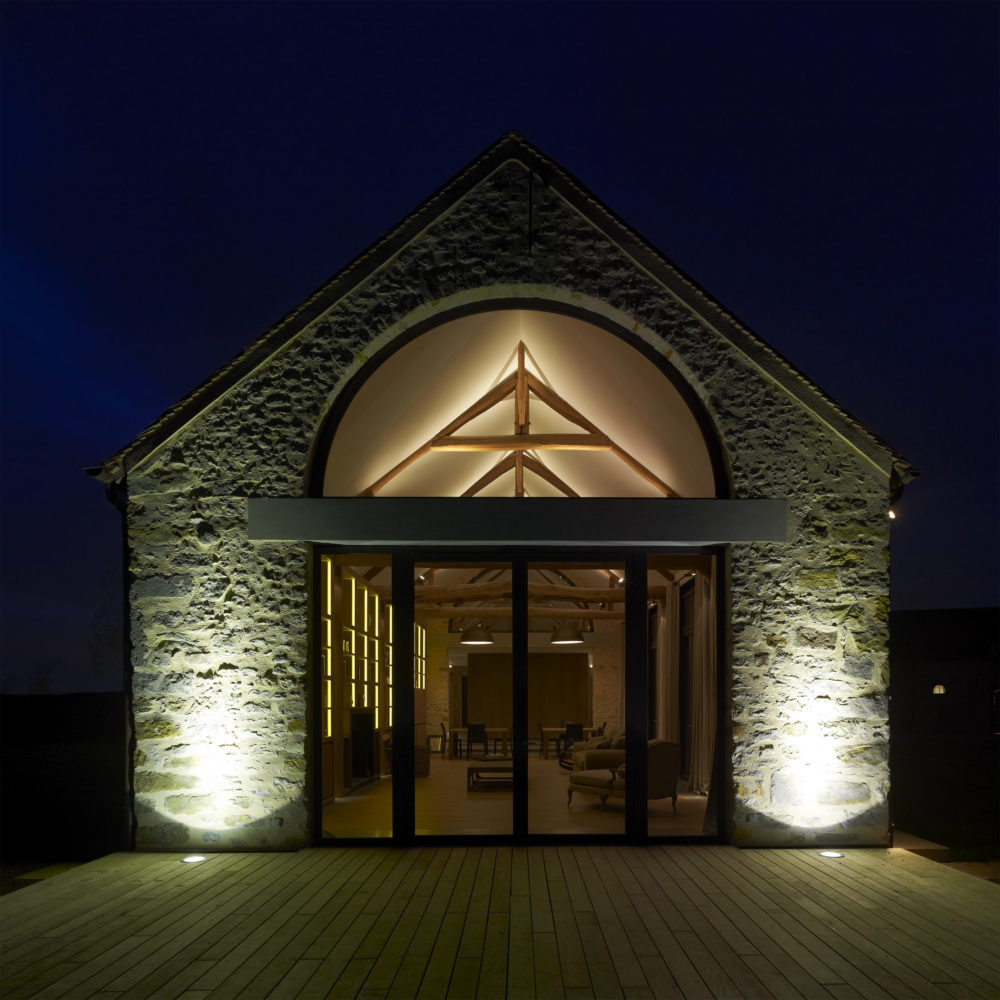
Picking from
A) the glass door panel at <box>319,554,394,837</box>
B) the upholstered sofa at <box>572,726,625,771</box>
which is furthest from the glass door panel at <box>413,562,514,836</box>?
the upholstered sofa at <box>572,726,625,771</box>

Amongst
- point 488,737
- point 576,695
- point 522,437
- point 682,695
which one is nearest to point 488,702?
point 488,737

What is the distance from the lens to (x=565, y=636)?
31.9ft

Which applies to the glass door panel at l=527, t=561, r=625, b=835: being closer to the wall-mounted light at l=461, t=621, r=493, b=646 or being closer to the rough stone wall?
the wall-mounted light at l=461, t=621, r=493, b=646

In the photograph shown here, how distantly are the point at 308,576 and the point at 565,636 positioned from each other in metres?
2.80

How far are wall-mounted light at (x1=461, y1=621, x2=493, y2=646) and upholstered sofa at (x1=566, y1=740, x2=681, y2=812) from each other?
2121 millimetres

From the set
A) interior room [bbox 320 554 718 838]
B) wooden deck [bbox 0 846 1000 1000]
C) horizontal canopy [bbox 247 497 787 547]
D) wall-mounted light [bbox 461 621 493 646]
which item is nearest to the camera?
wooden deck [bbox 0 846 1000 1000]

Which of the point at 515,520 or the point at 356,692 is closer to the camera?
the point at 515,520

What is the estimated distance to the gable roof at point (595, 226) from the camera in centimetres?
848

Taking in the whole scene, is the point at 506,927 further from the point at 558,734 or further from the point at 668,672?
the point at 668,672

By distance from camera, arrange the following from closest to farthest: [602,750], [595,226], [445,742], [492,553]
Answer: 1. [492,553]
2. [595,226]
3. [445,742]
4. [602,750]

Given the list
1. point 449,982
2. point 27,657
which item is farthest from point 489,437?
point 27,657

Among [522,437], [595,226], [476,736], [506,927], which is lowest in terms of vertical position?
[506,927]

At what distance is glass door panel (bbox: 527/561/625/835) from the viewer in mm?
8906

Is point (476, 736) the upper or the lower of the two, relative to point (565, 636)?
lower
